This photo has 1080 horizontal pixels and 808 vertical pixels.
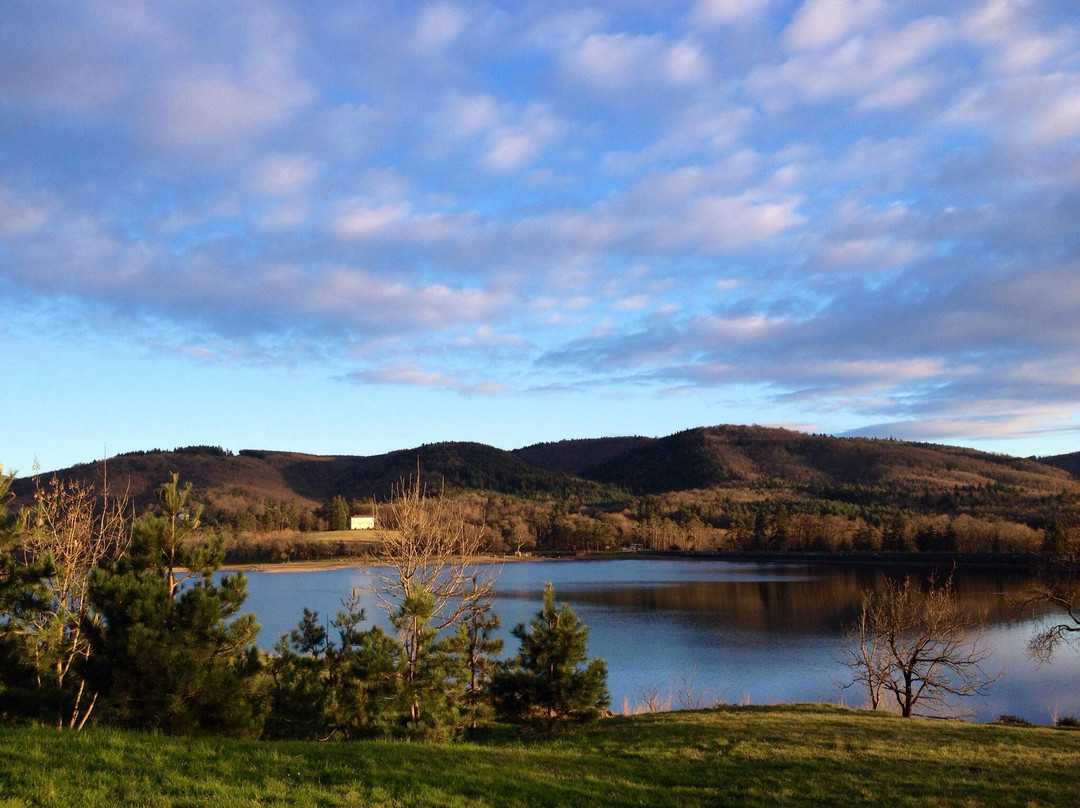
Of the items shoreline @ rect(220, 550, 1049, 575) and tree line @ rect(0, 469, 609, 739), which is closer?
tree line @ rect(0, 469, 609, 739)

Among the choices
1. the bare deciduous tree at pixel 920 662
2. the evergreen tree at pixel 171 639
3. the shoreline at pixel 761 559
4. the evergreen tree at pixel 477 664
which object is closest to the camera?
the evergreen tree at pixel 171 639

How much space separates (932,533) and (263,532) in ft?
307

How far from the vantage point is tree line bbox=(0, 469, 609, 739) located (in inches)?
399

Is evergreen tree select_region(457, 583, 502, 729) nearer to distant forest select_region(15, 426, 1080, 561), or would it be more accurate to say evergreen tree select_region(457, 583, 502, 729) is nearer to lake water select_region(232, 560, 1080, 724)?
lake water select_region(232, 560, 1080, 724)

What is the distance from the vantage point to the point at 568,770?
10125 mm

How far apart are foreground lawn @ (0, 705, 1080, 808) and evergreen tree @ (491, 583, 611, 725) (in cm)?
62

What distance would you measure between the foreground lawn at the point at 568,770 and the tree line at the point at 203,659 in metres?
0.94

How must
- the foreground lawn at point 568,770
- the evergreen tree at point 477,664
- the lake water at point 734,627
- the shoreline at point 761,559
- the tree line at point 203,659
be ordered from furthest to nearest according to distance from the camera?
the shoreline at point 761,559, the lake water at point 734,627, the evergreen tree at point 477,664, the tree line at point 203,659, the foreground lawn at point 568,770

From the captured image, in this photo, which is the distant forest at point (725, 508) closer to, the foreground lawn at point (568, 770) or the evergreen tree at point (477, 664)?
the foreground lawn at point (568, 770)

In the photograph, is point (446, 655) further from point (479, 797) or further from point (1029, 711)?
point (1029, 711)

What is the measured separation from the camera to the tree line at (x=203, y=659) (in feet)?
33.2

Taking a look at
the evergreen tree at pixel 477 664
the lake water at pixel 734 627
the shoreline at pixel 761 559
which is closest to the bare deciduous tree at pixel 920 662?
the lake water at pixel 734 627

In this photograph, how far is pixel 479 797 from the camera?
7.80 m

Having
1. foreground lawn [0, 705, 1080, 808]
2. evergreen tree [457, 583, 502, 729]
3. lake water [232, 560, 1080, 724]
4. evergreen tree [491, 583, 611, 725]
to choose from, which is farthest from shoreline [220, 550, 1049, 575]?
foreground lawn [0, 705, 1080, 808]
